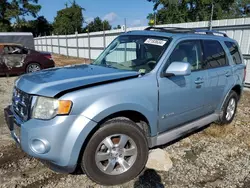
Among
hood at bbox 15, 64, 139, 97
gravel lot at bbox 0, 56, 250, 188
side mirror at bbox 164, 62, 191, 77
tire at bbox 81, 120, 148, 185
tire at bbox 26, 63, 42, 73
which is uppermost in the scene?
side mirror at bbox 164, 62, 191, 77

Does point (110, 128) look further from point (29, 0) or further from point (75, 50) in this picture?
point (29, 0)

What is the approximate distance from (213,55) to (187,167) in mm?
1960

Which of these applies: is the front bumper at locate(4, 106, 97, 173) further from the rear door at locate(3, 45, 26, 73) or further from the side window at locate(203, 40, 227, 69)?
the rear door at locate(3, 45, 26, 73)

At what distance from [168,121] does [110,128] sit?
99cm

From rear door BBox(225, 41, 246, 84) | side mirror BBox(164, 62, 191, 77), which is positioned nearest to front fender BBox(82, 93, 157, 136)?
side mirror BBox(164, 62, 191, 77)

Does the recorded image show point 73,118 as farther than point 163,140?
No

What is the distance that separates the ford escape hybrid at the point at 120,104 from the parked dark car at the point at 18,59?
801 cm

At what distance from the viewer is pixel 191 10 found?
30.4 m

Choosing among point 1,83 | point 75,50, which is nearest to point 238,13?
point 75,50

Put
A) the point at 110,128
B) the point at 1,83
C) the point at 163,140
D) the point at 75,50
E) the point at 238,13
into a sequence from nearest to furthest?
1. the point at 110,128
2. the point at 163,140
3. the point at 1,83
4. the point at 75,50
5. the point at 238,13

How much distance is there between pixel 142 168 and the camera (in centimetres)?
293

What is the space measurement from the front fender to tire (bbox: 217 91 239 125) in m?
2.07

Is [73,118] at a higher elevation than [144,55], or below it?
below

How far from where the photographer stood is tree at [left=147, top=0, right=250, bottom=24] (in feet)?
93.3
